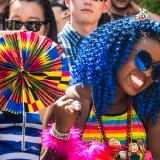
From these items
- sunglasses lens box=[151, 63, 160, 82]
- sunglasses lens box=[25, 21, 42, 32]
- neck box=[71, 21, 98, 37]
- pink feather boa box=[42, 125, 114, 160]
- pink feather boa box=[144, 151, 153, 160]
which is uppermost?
neck box=[71, 21, 98, 37]

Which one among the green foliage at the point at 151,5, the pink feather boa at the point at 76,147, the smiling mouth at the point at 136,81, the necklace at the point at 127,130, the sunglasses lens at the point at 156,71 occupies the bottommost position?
the pink feather boa at the point at 76,147

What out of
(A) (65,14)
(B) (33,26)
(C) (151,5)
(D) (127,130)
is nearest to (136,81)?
(D) (127,130)

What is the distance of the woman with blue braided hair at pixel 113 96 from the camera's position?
273 centimetres

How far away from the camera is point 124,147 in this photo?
9.31 ft

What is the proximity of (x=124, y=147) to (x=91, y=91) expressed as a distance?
375 mm

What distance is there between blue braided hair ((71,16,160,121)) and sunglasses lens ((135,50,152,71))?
0.22ft

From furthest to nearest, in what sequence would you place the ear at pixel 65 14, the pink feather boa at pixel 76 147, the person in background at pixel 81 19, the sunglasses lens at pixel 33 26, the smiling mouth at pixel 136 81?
the ear at pixel 65 14
the person in background at pixel 81 19
the sunglasses lens at pixel 33 26
the smiling mouth at pixel 136 81
the pink feather boa at pixel 76 147

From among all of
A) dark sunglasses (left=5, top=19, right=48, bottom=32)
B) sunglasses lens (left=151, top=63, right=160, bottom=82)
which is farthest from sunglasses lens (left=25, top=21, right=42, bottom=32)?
sunglasses lens (left=151, top=63, right=160, bottom=82)

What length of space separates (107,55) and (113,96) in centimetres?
24

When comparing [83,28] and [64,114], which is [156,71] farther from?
[83,28]

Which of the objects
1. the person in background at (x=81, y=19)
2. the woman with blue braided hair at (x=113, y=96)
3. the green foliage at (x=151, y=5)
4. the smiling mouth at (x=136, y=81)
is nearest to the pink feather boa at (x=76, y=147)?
the woman with blue braided hair at (x=113, y=96)

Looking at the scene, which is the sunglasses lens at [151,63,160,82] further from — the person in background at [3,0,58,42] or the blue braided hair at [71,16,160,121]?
the person in background at [3,0,58,42]

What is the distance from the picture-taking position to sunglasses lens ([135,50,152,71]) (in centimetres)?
273

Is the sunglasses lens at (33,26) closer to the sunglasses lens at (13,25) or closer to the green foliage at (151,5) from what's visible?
the sunglasses lens at (13,25)
